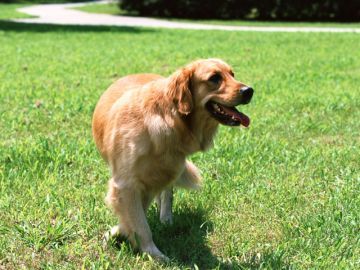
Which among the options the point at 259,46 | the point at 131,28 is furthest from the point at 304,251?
the point at 131,28

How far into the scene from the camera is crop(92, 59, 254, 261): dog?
11.0 feet

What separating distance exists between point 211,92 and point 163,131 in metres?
0.38

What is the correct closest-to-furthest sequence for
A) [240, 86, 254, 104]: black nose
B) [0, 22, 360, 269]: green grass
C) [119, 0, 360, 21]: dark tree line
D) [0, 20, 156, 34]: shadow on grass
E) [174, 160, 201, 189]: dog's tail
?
1. [240, 86, 254, 104]: black nose
2. [0, 22, 360, 269]: green grass
3. [174, 160, 201, 189]: dog's tail
4. [0, 20, 156, 34]: shadow on grass
5. [119, 0, 360, 21]: dark tree line

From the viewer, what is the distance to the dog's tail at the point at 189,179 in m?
4.04

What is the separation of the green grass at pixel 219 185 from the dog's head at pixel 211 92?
3.00 feet

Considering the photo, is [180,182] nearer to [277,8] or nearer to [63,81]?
[63,81]

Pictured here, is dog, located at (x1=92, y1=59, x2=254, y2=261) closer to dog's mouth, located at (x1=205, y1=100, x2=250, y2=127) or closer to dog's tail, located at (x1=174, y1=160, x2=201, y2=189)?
dog's mouth, located at (x1=205, y1=100, x2=250, y2=127)

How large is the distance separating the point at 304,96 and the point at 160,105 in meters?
5.03

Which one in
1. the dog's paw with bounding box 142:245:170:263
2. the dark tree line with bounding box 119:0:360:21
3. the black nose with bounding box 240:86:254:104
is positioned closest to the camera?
the black nose with bounding box 240:86:254:104

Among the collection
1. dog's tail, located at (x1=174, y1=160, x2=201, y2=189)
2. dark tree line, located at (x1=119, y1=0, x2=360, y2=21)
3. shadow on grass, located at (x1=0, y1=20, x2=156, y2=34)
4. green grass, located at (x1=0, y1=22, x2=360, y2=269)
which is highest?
dog's tail, located at (x1=174, y1=160, x2=201, y2=189)

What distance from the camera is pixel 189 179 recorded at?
13.4 feet

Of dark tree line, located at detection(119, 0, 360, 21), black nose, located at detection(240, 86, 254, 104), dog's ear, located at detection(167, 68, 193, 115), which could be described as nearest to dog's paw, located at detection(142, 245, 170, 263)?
dog's ear, located at detection(167, 68, 193, 115)

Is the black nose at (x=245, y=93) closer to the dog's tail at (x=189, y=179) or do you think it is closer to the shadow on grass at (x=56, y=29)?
the dog's tail at (x=189, y=179)

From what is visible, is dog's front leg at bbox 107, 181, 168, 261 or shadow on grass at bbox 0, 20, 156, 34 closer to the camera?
dog's front leg at bbox 107, 181, 168, 261
